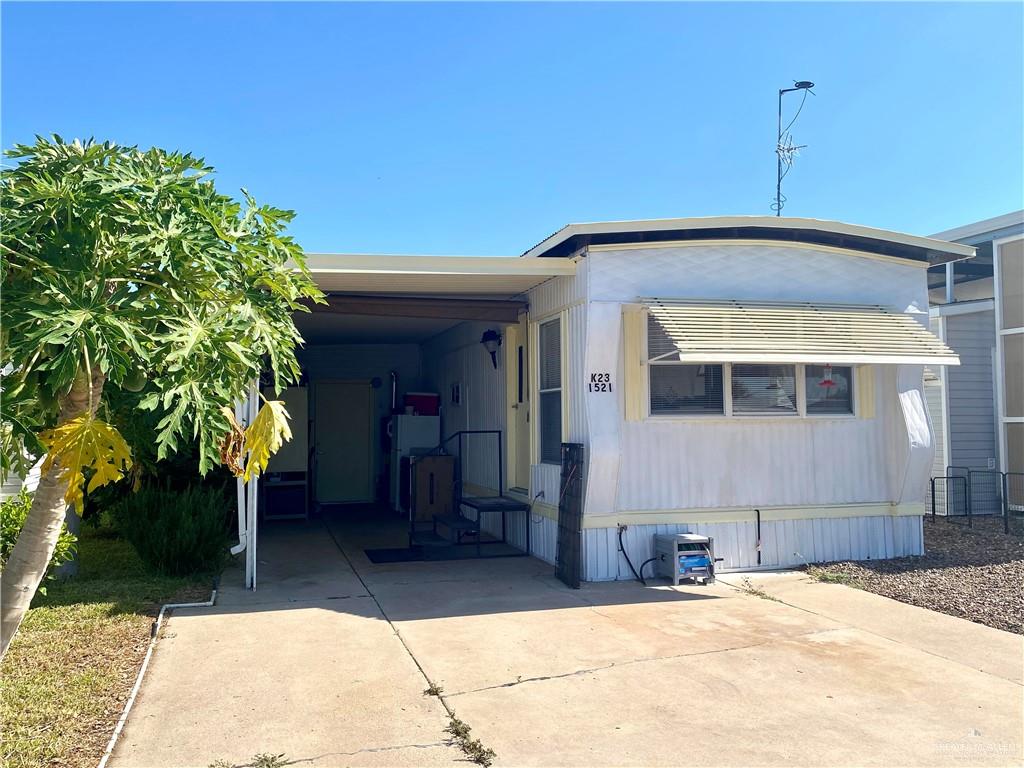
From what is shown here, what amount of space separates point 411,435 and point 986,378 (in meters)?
8.55

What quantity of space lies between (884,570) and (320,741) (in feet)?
19.3

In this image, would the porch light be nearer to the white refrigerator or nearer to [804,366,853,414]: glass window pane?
the white refrigerator

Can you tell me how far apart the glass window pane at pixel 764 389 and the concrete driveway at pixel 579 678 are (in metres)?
1.68

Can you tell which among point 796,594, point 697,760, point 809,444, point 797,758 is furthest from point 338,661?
point 809,444

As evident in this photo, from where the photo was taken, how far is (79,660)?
4938 millimetres

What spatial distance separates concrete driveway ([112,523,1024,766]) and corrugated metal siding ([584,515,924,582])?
0.36m

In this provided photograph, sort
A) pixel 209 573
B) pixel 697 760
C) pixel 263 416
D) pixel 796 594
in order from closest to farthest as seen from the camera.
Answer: pixel 263 416, pixel 697 760, pixel 796 594, pixel 209 573

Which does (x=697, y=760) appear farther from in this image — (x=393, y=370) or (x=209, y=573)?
(x=393, y=370)

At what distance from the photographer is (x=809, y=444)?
7926 mm

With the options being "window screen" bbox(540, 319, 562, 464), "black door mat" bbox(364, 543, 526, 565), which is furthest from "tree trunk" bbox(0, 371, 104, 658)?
"window screen" bbox(540, 319, 562, 464)

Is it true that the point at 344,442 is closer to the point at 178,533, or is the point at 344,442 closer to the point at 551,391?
the point at 551,391

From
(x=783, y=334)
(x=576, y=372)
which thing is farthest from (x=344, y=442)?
(x=783, y=334)

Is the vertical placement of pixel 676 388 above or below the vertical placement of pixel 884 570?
above

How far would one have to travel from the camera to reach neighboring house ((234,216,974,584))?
7.21 metres
